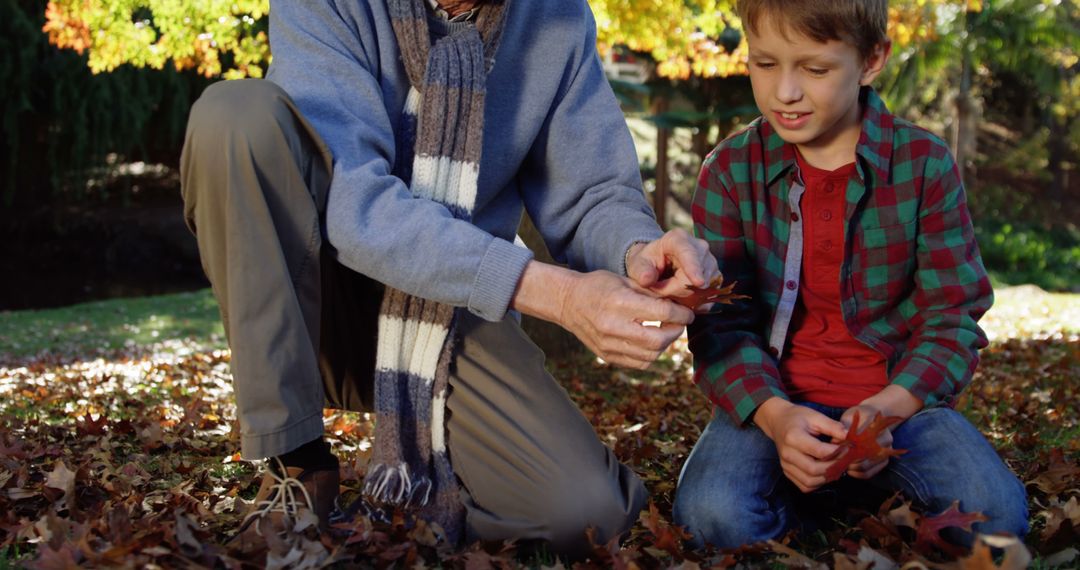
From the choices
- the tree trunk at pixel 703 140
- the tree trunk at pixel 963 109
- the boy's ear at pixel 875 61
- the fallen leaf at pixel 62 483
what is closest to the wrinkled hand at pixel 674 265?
the boy's ear at pixel 875 61

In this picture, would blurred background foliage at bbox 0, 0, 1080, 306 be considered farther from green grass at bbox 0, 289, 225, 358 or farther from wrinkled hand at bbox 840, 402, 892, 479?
wrinkled hand at bbox 840, 402, 892, 479

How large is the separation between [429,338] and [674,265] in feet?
1.94

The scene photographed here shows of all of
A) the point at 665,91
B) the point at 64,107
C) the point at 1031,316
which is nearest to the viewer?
the point at 1031,316

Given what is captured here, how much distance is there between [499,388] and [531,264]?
17.0 inches

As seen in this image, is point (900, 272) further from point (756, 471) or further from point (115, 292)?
point (115, 292)

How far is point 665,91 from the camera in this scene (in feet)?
55.8

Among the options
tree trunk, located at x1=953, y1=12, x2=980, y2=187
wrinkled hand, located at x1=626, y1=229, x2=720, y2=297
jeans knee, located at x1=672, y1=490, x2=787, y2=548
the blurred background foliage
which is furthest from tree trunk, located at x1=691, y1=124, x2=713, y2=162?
wrinkled hand, located at x1=626, y1=229, x2=720, y2=297

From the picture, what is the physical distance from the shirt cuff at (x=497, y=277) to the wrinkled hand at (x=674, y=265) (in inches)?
10.6

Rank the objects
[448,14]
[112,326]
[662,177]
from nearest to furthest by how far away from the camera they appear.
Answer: [448,14] → [112,326] → [662,177]

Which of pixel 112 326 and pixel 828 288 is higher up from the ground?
pixel 828 288

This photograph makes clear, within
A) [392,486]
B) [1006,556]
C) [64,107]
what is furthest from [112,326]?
[1006,556]

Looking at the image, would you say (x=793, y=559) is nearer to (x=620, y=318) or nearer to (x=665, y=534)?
(x=665, y=534)

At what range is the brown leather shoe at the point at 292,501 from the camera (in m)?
2.10

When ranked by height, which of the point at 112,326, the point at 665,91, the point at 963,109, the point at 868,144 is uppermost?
the point at 868,144
